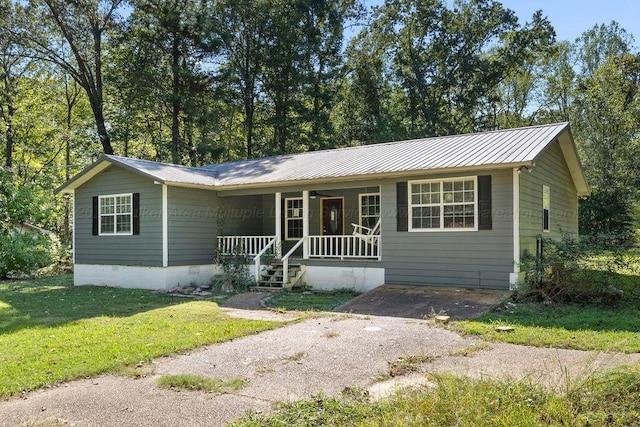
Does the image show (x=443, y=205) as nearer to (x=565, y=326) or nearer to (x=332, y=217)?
(x=565, y=326)

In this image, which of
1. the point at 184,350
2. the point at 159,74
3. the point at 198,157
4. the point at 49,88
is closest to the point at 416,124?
the point at 198,157

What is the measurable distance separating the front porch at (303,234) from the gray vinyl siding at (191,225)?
1.48 ft

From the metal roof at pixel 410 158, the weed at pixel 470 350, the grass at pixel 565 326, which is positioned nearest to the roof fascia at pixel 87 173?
the metal roof at pixel 410 158

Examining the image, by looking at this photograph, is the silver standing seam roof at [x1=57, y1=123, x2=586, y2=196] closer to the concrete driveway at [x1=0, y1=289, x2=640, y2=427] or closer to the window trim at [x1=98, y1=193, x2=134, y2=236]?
the window trim at [x1=98, y1=193, x2=134, y2=236]

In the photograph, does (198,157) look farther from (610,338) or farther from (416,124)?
(610,338)

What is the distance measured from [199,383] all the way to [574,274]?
7.92 metres

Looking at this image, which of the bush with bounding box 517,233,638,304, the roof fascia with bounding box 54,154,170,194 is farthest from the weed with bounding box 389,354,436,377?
the roof fascia with bounding box 54,154,170,194

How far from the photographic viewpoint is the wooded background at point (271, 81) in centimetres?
2392

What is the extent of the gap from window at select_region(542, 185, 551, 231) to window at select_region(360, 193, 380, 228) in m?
4.50

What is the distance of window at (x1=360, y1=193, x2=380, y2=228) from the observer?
1480 cm

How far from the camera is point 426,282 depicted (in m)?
11.3

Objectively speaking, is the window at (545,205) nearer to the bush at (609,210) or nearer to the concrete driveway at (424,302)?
the concrete driveway at (424,302)

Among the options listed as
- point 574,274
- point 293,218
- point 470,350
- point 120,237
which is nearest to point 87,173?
point 120,237

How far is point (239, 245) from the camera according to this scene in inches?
558
